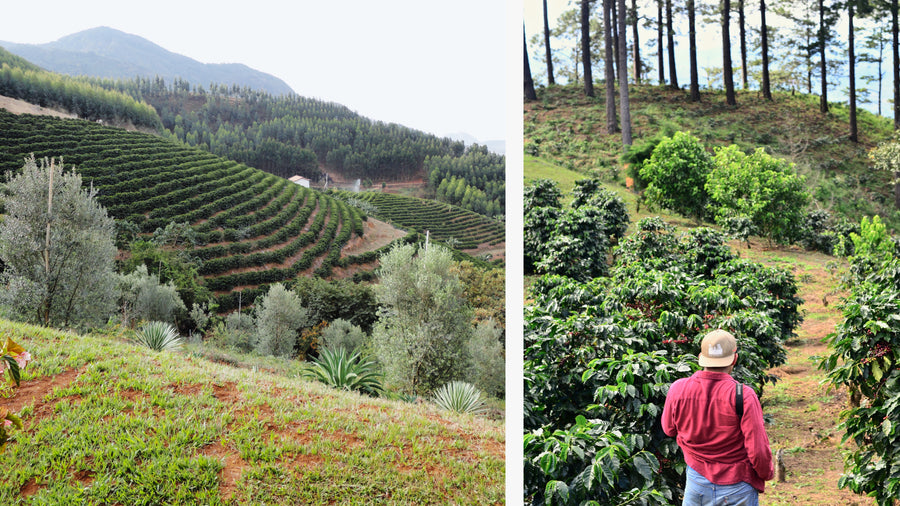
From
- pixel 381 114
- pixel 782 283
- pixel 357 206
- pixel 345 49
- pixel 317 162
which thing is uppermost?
pixel 345 49

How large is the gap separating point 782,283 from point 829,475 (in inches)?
58.2

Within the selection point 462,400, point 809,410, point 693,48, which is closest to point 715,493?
point 462,400

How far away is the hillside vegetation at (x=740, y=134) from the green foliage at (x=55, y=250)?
14.4ft

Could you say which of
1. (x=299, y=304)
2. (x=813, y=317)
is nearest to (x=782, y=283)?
(x=813, y=317)

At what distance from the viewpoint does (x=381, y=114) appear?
155 inches

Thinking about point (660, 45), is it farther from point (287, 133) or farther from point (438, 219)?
point (287, 133)

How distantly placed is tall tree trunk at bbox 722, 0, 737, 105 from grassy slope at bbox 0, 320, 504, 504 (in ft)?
15.7

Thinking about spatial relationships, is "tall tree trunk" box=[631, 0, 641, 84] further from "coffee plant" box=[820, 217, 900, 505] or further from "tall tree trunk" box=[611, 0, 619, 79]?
"coffee plant" box=[820, 217, 900, 505]

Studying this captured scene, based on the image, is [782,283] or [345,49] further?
[782,283]

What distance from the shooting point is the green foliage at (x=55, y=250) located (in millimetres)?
2709

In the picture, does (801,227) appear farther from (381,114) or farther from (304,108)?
(304,108)

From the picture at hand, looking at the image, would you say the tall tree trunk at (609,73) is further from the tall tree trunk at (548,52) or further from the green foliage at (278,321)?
the green foliage at (278,321)

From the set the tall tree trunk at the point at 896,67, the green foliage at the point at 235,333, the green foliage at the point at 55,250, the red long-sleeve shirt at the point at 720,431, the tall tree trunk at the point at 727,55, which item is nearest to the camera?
the red long-sleeve shirt at the point at 720,431

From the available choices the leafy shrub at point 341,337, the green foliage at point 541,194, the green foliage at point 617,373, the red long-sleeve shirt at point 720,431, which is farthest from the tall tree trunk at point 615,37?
the red long-sleeve shirt at point 720,431
